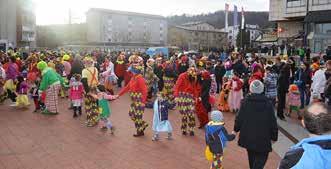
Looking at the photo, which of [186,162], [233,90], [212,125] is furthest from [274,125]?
[233,90]

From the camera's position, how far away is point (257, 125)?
5.87m

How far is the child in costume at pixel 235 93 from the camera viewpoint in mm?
13422

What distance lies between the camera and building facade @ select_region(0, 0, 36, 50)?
57344 mm

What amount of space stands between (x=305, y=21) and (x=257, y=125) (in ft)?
129

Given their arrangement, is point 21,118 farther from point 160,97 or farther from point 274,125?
point 274,125

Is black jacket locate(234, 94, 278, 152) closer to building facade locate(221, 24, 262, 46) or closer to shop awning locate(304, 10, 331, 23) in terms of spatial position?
shop awning locate(304, 10, 331, 23)

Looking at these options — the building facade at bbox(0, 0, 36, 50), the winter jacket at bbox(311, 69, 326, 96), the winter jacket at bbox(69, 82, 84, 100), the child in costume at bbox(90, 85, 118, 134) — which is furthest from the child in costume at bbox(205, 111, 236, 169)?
the building facade at bbox(0, 0, 36, 50)

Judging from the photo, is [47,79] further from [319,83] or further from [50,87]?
[319,83]

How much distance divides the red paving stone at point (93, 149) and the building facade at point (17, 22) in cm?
4676

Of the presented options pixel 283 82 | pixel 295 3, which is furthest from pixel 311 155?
pixel 295 3

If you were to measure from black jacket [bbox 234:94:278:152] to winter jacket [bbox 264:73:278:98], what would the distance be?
6605 millimetres

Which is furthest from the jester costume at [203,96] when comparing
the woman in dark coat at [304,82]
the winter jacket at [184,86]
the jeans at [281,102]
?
the woman in dark coat at [304,82]

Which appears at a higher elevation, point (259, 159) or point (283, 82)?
point (283, 82)

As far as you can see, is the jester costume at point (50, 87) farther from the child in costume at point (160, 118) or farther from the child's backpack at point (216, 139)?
the child's backpack at point (216, 139)
